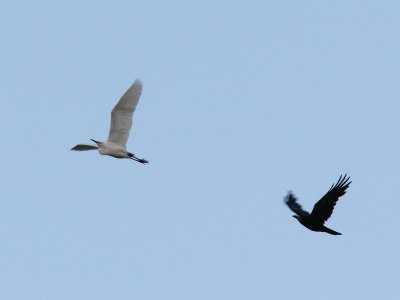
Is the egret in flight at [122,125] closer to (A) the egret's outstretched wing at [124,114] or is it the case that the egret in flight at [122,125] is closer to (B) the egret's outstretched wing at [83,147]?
(A) the egret's outstretched wing at [124,114]

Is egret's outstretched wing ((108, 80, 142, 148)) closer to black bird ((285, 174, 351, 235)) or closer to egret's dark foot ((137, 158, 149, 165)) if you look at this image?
egret's dark foot ((137, 158, 149, 165))

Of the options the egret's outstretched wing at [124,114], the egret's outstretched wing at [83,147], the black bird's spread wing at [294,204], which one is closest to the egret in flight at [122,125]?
the egret's outstretched wing at [124,114]

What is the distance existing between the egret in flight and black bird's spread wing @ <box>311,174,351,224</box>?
615 cm

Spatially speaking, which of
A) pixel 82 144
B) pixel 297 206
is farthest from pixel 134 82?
pixel 297 206

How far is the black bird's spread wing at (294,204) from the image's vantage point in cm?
→ 3535

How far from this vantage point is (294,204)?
36781 mm

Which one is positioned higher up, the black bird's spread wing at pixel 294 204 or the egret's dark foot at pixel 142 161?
the egret's dark foot at pixel 142 161

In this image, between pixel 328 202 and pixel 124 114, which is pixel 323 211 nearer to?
pixel 328 202

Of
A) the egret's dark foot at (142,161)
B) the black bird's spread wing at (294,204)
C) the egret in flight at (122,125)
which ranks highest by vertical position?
the egret in flight at (122,125)

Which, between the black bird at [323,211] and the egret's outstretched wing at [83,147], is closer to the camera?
the black bird at [323,211]

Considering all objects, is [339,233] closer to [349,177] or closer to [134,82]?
[349,177]

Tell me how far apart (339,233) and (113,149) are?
8.07 m

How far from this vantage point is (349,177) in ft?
107

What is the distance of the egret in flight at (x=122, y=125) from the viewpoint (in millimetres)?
35375
